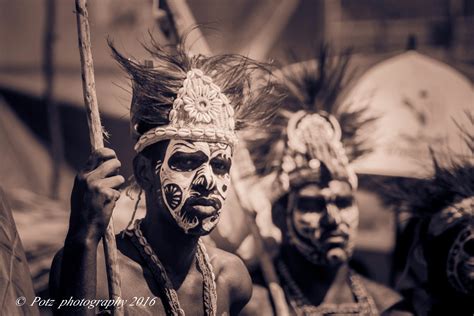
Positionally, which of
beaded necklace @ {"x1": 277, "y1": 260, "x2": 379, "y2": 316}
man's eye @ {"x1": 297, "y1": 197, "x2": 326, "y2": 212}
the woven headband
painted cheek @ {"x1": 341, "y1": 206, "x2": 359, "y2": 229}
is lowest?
beaded necklace @ {"x1": 277, "y1": 260, "x2": 379, "y2": 316}

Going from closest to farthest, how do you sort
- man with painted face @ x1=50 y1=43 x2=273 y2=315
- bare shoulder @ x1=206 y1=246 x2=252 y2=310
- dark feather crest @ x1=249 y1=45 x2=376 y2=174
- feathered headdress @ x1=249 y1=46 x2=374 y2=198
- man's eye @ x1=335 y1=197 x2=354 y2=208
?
1. man with painted face @ x1=50 y1=43 x2=273 y2=315
2. bare shoulder @ x1=206 y1=246 x2=252 y2=310
3. man's eye @ x1=335 y1=197 x2=354 y2=208
4. feathered headdress @ x1=249 y1=46 x2=374 y2=198
5. dark feather crest @ x1=249 y1=45 x2=376 y2=174

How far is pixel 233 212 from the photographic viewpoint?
480cm

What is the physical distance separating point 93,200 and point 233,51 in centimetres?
272

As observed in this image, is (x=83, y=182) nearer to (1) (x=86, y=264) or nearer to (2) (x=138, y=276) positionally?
(1) (x=86, y=264)

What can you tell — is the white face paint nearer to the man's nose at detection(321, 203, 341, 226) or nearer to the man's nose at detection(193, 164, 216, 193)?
the man's nose at detection(193, 164, 216, 193)

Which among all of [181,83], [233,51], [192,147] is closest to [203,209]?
[192,147]

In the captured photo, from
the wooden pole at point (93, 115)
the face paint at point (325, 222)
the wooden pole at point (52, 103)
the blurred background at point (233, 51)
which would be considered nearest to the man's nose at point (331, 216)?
the face paint at point (325, 222)

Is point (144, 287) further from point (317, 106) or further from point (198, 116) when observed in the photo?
point (317, 106)

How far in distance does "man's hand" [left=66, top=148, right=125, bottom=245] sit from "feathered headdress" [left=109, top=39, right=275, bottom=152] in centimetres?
49

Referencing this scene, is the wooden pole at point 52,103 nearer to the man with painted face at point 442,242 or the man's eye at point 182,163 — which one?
the man's eye at point 182,163

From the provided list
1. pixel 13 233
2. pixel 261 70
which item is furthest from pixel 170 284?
pixel 261 70

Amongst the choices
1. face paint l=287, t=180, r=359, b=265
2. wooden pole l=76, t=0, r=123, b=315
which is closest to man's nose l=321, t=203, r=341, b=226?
face paint l=287, t=180, r=359, b=265

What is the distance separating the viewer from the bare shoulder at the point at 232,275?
12.1ft

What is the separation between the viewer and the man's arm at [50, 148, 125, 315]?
2953 mm
